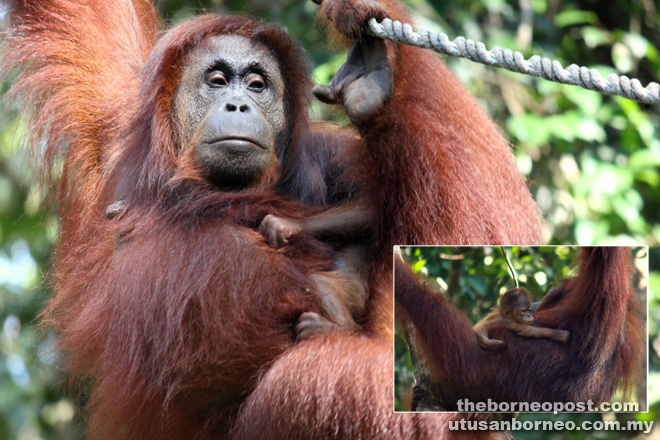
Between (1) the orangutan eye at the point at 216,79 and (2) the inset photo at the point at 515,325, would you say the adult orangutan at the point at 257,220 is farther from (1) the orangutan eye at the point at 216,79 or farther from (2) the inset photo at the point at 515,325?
(2) the inset photo at the point at 515,325

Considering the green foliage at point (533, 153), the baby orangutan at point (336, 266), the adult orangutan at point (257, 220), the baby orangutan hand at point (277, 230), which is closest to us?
the adult orangutan at point (257, 220)

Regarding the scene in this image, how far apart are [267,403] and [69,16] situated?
1958mm

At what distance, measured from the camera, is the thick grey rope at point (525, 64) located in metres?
1.58

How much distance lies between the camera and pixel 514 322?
1738 millimetres

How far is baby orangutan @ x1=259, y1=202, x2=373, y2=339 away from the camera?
2.08 metres

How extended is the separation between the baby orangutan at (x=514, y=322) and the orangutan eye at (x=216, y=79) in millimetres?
1134

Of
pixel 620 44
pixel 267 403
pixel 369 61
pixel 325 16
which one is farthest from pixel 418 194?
pixel 620 44

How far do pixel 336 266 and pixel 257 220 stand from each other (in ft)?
0.87

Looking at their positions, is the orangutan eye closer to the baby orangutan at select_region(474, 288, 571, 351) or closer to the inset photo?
the inset photo

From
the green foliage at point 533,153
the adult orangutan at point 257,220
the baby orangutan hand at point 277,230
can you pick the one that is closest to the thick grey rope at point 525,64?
the adult orangutan at point 257,220

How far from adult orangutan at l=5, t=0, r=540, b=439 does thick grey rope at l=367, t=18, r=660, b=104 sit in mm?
134

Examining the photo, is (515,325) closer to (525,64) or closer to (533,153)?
(525,64)

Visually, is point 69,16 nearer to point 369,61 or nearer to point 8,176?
point 369,61

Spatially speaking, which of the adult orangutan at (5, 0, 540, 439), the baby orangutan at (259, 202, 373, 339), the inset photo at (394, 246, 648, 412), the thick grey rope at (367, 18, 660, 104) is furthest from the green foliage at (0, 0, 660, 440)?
the inset photo at (394, 246, 648, 412)
